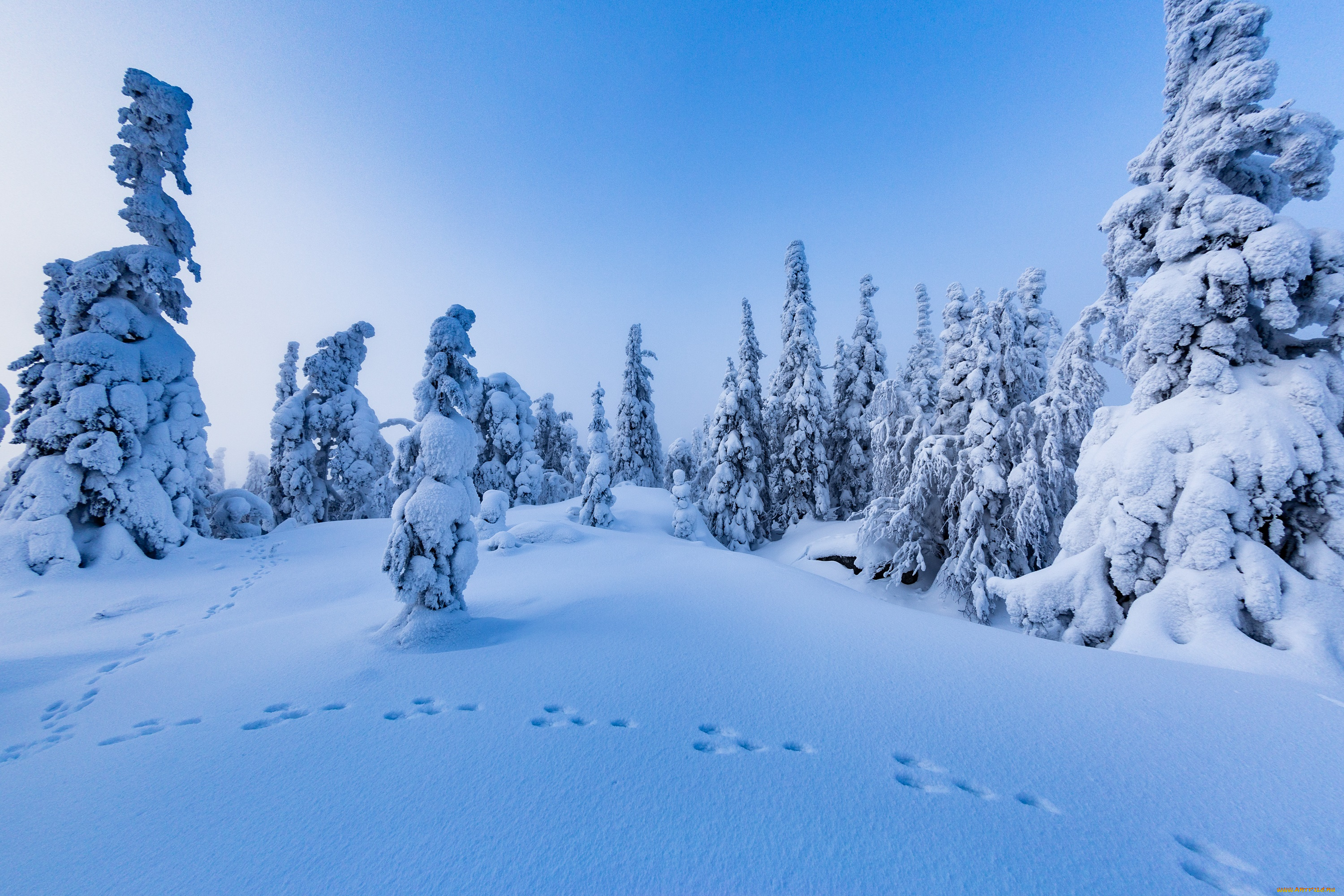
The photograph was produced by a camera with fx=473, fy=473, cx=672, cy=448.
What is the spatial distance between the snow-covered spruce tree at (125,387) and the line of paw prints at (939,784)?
14883 millimetres

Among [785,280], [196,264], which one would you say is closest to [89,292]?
[196,264]

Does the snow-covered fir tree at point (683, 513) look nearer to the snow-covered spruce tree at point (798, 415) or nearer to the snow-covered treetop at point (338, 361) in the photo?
the snow-covered spruce tree at point (798, 415)

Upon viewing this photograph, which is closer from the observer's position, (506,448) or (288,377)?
(288,377)

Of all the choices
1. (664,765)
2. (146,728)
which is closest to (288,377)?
(146,728)

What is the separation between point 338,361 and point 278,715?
20.6 m

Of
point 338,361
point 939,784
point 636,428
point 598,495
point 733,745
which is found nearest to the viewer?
point 939,784

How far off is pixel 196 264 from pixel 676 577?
15802mm

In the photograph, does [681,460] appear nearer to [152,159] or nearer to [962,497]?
[962,497]

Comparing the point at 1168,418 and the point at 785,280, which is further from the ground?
the point at 785,280

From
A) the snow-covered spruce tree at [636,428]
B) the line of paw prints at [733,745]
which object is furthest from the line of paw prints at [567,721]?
the snow-covered spruce tree at [636,428]

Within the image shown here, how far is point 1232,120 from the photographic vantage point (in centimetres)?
632

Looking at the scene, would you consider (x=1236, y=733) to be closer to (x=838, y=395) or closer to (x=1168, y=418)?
(x=1168, y=418)

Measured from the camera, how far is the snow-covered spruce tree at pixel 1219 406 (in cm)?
539

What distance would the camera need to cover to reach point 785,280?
82.8 ft
